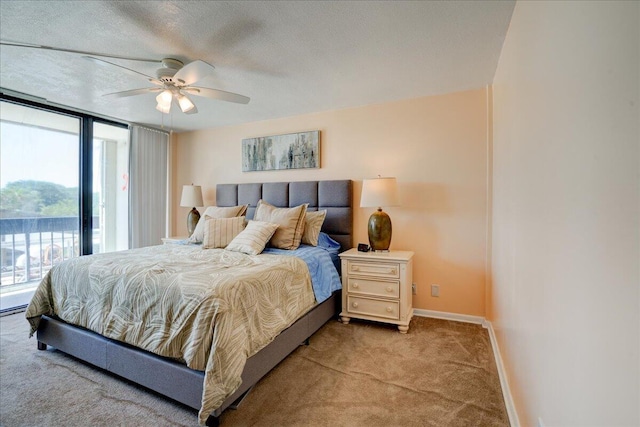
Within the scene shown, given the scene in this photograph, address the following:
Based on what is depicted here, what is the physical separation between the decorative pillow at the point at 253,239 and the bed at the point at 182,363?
1.81ft

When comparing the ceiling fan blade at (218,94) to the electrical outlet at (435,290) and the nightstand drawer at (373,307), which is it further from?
the electrical outlet at (435,290)

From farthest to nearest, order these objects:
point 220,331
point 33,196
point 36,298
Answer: point 33,196
point 36,298
point 220,331

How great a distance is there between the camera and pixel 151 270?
1.86 m

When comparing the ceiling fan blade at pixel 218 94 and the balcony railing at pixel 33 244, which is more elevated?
the ceiling fan blade at pixel 218 94

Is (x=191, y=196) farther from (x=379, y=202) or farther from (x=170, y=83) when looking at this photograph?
(x=379, y=202)

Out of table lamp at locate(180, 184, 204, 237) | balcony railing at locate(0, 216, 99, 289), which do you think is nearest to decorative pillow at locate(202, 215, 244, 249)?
table lamp at locate(180, 184, 204, 237)

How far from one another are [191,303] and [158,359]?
0.46m

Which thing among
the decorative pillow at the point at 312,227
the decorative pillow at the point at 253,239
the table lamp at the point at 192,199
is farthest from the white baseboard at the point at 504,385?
the table lamp at the point at 192,199

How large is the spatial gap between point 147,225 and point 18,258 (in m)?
1.39

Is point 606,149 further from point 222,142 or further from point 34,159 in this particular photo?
point 34,159

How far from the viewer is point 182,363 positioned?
1605mm

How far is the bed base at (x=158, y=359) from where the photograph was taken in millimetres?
1554

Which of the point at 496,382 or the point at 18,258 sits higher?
the point at 18,258

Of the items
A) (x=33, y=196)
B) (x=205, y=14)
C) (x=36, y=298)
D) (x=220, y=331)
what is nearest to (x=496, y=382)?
(x=220, y=331)
